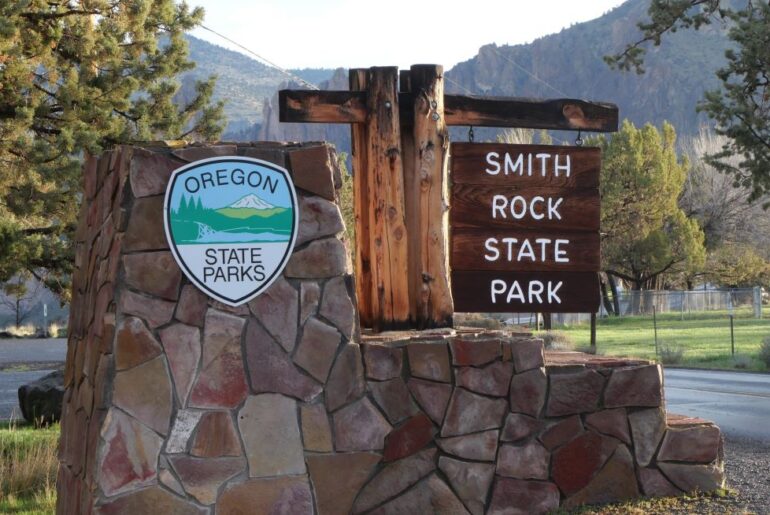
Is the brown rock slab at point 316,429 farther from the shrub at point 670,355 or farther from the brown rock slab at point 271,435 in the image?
the shrub at point 670,355

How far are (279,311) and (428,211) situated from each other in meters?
1.76

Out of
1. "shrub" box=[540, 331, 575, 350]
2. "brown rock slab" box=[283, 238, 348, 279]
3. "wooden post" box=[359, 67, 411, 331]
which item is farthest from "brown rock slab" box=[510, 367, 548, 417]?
"shrub" box=[540, 331, 575, 350]

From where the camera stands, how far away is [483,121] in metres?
7.94

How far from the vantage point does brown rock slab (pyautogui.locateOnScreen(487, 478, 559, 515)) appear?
693 cm

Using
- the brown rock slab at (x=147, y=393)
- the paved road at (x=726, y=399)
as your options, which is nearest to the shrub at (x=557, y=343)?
the paved road at (x=726, y=399)

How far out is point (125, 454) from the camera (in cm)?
595

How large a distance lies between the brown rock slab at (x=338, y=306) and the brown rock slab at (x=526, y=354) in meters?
1.19

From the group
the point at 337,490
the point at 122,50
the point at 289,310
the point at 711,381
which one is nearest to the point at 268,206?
the point at 289,310

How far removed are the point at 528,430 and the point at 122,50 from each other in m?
12.6

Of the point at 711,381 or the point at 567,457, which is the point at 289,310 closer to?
the point at 567,457

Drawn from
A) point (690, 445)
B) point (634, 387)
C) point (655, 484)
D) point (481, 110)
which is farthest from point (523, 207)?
point (655, 484)

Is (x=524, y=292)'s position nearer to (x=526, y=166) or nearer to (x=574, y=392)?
(x=526, y=166)

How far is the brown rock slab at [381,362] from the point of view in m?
6.64

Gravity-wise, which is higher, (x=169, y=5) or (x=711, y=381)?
(x=169, y=5)
